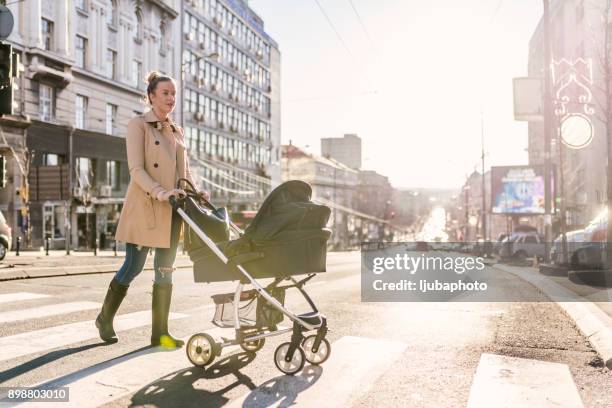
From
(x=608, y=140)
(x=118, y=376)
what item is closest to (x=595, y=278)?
(x=608, y=140)

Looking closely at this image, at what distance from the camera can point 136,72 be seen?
124ft

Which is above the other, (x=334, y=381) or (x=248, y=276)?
(x=248, y=276)

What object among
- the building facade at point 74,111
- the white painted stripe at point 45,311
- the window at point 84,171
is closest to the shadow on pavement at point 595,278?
the white painted stripe at point 45,311

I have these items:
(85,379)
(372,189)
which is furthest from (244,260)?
(372,189)

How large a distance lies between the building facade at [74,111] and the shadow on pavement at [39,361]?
21788mm

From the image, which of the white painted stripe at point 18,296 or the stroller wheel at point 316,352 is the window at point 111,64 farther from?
the stroller wheel at point 316,352

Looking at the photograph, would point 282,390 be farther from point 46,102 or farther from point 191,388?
point 46,102

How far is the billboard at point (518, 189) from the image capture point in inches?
1651

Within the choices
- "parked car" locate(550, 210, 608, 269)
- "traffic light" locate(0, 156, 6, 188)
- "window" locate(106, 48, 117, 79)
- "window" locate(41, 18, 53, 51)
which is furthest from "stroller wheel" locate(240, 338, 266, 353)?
"window" locate(106, 48, 117, 79)

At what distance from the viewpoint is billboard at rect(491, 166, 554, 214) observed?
1651 inches

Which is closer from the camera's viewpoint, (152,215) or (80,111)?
(152,215)

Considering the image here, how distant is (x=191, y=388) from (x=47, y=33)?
100ft

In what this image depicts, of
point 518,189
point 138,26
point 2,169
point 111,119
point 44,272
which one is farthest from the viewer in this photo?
point 518,189

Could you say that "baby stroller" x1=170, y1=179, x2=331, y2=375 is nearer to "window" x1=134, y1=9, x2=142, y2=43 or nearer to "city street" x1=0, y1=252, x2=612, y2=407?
"city street" x1=0, y1=252, x2=612, y2=407
